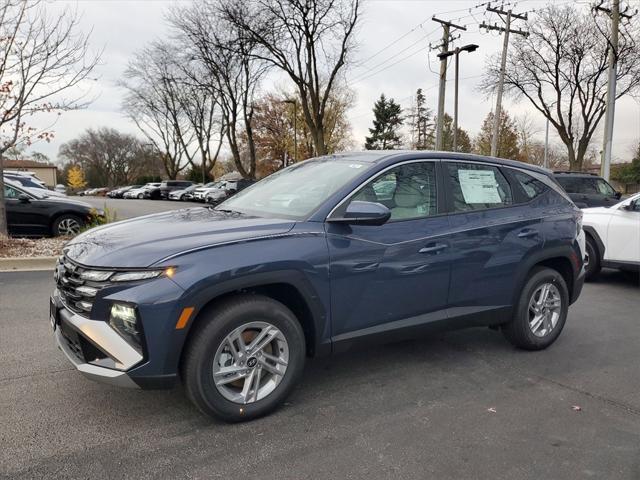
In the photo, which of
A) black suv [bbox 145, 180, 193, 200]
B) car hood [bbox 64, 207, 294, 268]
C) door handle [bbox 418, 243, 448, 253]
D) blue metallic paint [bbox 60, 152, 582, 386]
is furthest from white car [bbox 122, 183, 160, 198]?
door handle [bbox 418, 243, 448, 253]

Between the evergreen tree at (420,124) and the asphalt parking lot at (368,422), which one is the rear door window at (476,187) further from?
the evergreen tree at (420,124)

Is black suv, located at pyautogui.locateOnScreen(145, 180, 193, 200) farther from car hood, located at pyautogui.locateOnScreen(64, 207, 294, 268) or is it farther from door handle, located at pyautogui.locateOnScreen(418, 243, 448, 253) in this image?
door handle, located at pyautogui.locateOnScreen(418, 243, 448, 253)

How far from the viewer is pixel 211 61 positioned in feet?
92.6

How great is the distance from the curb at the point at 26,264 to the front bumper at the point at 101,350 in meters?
5.83

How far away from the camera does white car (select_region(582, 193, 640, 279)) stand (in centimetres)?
707

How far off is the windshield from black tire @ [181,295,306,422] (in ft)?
2.24

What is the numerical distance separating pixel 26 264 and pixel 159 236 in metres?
6.29

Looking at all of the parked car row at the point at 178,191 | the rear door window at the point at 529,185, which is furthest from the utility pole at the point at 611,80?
the parked car row at the point at 178,191

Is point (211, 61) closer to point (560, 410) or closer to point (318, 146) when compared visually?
point (318, 146)

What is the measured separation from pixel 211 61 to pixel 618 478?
29.1 metres

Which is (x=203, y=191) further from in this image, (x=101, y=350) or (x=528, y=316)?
(x=101, y=350)

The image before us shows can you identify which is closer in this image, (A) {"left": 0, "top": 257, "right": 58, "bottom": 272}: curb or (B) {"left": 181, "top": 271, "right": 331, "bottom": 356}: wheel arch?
(B) {"left": 181, "top": 271, "right": 331, "bottom": 356}: wheel arch

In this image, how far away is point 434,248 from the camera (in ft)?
11.9

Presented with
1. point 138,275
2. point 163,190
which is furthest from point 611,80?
point 163,190
